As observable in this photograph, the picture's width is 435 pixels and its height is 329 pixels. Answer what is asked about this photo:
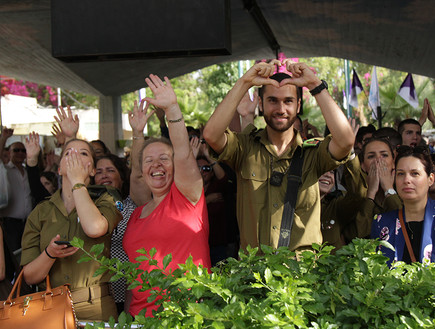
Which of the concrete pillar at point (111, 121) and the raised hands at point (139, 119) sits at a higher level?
the concrete pillar at point (111, 121)

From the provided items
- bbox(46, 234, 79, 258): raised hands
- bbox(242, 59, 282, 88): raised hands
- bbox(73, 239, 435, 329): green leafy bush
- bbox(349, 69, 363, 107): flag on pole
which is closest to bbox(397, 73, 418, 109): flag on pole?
bbox(349, 69, 363, 107): flag on pole

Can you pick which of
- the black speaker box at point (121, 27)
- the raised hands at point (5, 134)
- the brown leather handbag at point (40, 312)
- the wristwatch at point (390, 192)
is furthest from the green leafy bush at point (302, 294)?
the raised hands at point (5, 134)

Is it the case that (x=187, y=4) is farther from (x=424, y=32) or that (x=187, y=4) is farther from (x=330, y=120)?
(x=424, y=32)

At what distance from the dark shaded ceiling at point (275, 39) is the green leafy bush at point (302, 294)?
4524 millimetres

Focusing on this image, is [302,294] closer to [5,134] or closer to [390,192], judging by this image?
[390,192]

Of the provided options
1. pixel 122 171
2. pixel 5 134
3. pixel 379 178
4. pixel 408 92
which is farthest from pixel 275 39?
pixel 379 178

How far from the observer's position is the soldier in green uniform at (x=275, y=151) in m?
2.60

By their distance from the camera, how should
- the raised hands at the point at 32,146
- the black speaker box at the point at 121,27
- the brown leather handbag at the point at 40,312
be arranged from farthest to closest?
the raised hands at the point at 32,146
the black speaker box at the point at 121,27
the brown leather handbag at the point at 40,312

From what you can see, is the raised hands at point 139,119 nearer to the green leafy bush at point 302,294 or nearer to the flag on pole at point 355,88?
the green leafy bush at point 302,294

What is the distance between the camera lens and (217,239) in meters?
4.23

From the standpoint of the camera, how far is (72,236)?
2.78m

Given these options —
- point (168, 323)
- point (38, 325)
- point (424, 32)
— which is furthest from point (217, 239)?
point (424, 32)

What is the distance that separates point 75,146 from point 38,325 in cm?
121

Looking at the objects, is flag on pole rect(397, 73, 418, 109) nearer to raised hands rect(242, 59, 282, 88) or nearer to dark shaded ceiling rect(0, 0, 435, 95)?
dark shaded ceiling rect(0, 0, 435, 95)
